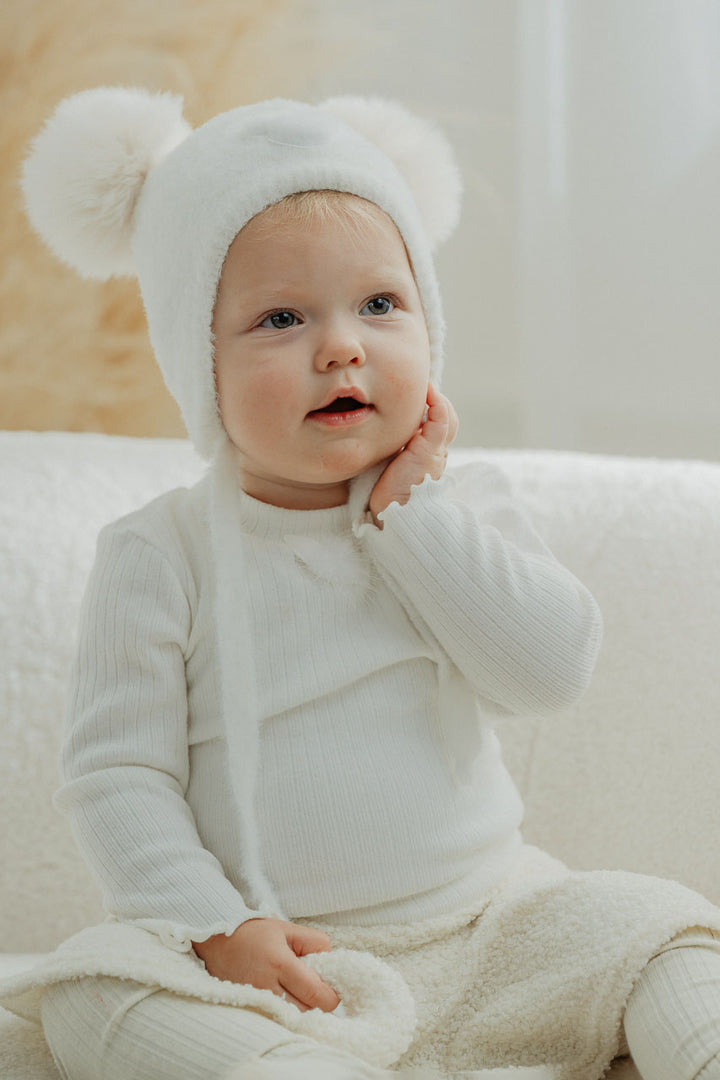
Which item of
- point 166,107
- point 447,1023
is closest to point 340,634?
point 447,1023

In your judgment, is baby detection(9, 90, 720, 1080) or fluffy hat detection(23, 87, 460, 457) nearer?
baby detection(9, 90, 720, 1080)

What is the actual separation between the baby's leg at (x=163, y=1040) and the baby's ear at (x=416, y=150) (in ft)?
2.43

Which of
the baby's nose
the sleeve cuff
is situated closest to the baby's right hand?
the sleeve cuff

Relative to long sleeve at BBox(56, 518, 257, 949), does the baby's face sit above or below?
above

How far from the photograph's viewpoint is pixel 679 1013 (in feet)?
2.46

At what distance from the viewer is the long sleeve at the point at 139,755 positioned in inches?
33.8

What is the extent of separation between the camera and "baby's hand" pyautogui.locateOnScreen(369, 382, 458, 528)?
1.00 meters

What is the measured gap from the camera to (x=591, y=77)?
5.98 ft

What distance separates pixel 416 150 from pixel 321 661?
1.68ft

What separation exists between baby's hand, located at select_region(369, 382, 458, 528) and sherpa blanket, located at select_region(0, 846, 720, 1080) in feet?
1.12

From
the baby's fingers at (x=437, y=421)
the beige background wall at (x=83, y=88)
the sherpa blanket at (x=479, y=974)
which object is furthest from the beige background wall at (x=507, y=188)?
the sherpa blanket at (x=479, y=974)

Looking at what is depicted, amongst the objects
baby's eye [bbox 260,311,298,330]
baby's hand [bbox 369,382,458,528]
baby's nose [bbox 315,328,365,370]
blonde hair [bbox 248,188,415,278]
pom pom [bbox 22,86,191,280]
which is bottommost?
baby's hand [bbox 369,382,458,528]

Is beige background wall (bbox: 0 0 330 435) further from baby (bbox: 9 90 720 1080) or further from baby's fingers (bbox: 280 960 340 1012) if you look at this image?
baby's fingers (bbox: 280 960 340 1012)

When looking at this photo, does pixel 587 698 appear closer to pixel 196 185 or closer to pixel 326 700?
pixel 326 700
